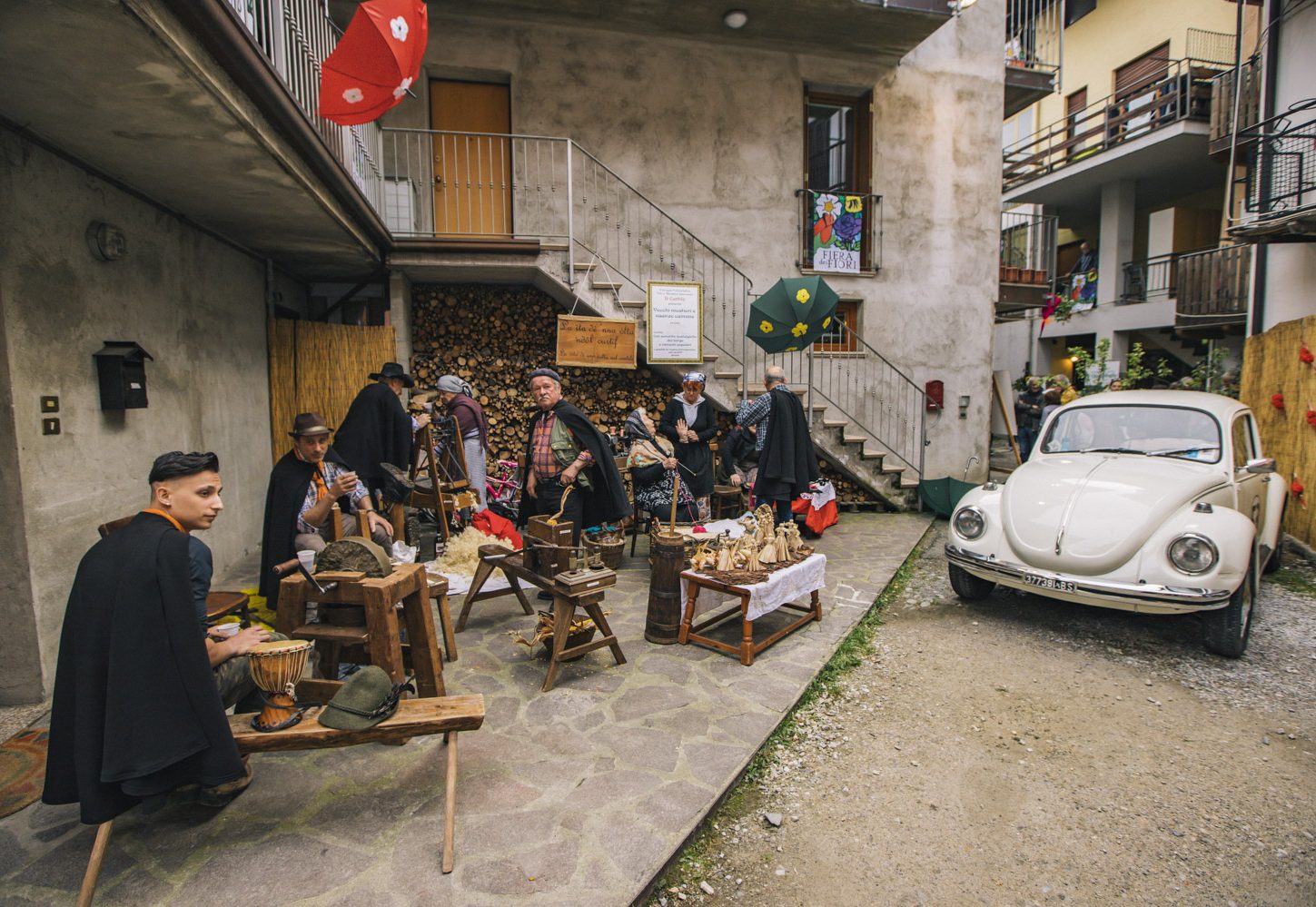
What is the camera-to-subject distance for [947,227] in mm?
Result: 10750

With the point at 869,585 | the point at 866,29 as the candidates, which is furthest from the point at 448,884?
the point at 866,29

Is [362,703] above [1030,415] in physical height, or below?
below

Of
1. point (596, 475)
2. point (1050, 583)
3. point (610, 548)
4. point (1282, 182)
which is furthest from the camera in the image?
point (1282, 182)

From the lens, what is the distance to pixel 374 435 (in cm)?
596

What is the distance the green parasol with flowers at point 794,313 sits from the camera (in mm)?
7691

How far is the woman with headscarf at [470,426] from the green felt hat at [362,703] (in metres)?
4.53

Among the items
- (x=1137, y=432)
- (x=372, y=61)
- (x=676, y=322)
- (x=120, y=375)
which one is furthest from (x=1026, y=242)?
(x=120, y=375)

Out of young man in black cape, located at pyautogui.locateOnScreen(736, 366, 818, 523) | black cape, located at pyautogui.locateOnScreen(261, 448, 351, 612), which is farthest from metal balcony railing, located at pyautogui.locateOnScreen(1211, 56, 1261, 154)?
black cape, located at pyautogui.locateOnScreen(261, 448, 351, 612)

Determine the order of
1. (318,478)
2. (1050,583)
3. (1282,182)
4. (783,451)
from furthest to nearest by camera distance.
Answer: (1282,182) → (783,451) → (1050,583) → (318,478)

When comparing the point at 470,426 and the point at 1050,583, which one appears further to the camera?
the point at 470,426

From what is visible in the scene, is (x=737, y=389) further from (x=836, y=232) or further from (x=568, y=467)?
(x=568, y=467)

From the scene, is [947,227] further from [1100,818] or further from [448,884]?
[448,884]

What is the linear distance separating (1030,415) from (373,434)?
1168cm

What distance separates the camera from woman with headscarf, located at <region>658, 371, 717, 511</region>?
23.3 feet
